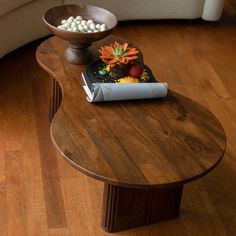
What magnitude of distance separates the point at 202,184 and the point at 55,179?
57 cm

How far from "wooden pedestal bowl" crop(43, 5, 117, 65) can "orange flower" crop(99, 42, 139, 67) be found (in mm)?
70

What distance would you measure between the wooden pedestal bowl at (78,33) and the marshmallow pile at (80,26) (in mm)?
38

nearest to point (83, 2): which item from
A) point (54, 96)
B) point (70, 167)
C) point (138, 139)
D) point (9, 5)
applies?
point (9, 5)

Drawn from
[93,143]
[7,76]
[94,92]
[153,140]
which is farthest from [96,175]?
[7,76]

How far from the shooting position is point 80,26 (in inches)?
82.1

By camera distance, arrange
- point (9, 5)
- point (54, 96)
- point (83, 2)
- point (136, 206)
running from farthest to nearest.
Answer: point (83, 2)
point (9, 5)
point (54, 96)
point (136, 206)

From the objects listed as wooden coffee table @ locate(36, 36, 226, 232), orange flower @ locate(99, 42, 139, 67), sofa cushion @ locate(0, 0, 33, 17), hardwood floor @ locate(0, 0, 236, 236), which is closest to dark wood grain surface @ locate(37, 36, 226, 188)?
wooden coffee table @ locate(36, 36, 226, 232)

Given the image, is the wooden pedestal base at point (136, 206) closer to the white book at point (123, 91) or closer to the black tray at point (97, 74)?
the white book at point (123, 91)

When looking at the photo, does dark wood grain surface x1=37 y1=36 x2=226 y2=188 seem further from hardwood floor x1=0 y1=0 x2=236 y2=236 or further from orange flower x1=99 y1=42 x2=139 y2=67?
hardwood floor x1=0 y1=0 x2=236 y2=236

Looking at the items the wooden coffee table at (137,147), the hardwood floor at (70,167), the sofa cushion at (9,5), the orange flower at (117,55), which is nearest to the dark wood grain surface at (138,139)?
the wooden coffee table at (137,147)

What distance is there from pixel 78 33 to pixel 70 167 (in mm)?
528

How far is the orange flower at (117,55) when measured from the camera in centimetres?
196

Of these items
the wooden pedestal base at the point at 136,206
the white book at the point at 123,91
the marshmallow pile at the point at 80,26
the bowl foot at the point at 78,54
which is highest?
the marshmallow pile at the point at 80,26

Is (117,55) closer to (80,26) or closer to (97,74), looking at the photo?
(97,74)
